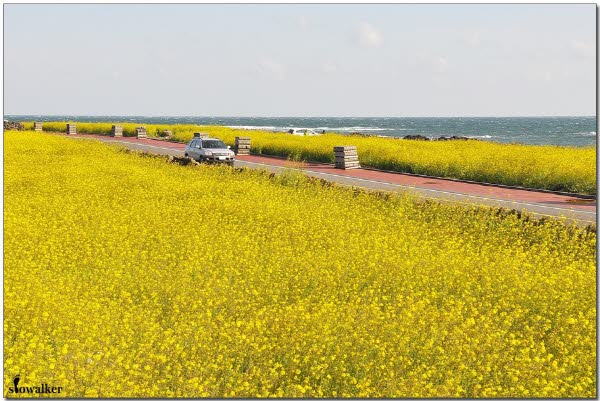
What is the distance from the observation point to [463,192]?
2317 cm

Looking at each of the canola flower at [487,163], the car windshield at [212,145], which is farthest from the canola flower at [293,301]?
the car windshield at [212,145]

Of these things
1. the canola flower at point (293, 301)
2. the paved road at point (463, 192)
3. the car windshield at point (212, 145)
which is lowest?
the canola flower at point (293, 301)

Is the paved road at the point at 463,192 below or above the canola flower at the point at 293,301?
above

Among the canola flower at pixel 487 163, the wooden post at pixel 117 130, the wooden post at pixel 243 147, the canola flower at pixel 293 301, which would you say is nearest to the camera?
the canola flower at pixel 293 301

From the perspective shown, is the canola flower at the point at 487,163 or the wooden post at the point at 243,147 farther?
the wooden post at the point at 243,147

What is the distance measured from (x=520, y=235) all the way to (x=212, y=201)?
914 cm

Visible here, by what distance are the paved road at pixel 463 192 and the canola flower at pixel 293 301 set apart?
276cm

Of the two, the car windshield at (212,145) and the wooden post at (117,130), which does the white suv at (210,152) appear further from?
the wooden post at (117,130)

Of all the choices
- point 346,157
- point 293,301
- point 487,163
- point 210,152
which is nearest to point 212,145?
point 210,152

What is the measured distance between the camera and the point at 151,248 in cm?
1308

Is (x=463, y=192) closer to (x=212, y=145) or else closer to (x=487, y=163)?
(x=487, y=163)

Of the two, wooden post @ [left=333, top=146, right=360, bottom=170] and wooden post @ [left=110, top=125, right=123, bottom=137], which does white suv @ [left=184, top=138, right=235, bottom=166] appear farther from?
wooden post @ [left=110, top=125, right=123, bottom=137]

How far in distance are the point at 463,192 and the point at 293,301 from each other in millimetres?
14447

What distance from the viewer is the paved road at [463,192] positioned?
769 inches
